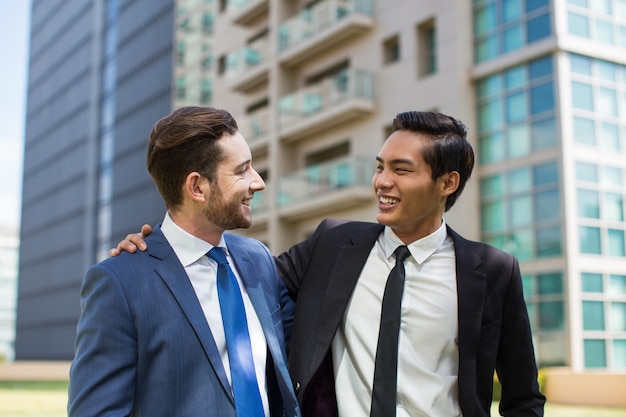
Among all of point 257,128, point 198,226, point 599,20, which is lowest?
point 198,226

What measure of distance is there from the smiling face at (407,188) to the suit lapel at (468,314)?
24 centimetres

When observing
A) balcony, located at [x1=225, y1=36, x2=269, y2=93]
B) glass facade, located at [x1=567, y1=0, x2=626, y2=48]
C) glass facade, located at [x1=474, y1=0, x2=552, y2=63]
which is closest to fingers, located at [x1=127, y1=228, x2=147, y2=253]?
Result: glass facade, located at [x1=474, y1=0, x2=552, y2=63]

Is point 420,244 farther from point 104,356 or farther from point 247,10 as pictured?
point 247,10

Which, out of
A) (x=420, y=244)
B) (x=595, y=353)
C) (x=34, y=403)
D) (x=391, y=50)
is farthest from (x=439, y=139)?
(x=391, y=50)

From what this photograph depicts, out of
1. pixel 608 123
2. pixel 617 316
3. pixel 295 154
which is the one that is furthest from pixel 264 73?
pixel 617 316

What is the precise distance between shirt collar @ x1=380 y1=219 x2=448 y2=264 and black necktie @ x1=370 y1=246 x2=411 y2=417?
5.5 inches

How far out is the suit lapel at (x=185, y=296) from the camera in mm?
3117

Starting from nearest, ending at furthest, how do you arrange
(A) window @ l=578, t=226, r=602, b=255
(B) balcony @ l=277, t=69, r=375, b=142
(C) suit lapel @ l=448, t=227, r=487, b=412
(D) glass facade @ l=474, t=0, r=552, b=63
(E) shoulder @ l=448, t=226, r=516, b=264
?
(C) suit lapel @ l=448, t=227, r=487, b=412, (E) shoulder @ l=448, t=226, r=516, b=264, (A) window @ l=578, t=226, r=602, b=255, (D) glass facade @ l=474, t=0, r=552, b=63, (B) balcony @ l=277, t=69, r=375, b=142

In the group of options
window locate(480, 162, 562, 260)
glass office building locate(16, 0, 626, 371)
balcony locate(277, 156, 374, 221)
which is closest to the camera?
glass office building locate(16, 0, 626, 371)

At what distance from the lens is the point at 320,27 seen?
2925 centimetres

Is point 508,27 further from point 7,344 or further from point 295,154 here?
point 7,344

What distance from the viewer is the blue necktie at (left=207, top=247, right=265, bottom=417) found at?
314 cm

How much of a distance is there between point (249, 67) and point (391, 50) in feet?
25.5

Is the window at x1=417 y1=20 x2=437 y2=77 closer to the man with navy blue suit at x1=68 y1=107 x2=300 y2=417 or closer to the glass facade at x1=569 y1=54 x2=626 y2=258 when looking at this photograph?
the glass facade at x1=569 y1=54 x2=626 y2=258
